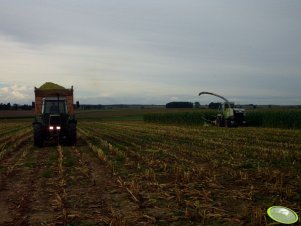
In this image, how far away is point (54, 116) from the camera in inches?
727

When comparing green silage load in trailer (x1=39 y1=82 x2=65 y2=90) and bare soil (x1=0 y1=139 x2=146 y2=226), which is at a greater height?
green silage load in trailer (x1=39 y1=82 x2=65 y2=90)

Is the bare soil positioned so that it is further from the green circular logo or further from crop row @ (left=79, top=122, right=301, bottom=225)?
the green circular logo

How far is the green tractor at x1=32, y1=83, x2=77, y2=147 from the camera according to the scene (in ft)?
60.5

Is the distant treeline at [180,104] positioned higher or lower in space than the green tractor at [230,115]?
higher

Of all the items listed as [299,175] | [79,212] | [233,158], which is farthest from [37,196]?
[233,158]

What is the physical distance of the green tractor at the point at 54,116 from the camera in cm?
1845

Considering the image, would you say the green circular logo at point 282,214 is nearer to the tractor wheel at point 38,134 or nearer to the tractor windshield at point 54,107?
the tractor wheel at point 38,134

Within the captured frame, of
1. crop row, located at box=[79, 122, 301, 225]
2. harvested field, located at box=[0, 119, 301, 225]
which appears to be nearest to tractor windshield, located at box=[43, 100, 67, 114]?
harvested field, located at box=[0, 119, 301, 225]

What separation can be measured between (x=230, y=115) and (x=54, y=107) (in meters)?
17.5

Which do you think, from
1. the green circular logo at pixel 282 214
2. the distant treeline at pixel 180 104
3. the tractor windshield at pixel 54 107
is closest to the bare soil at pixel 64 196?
the green circular logo at pixel 282 214

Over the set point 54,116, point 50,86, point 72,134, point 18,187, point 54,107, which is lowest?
point 18,187

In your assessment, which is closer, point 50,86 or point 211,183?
point 211,183

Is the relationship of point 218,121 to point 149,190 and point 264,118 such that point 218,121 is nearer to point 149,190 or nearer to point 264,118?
point 264,118

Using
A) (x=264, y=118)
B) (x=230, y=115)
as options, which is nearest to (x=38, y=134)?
(x=230, y=115)
